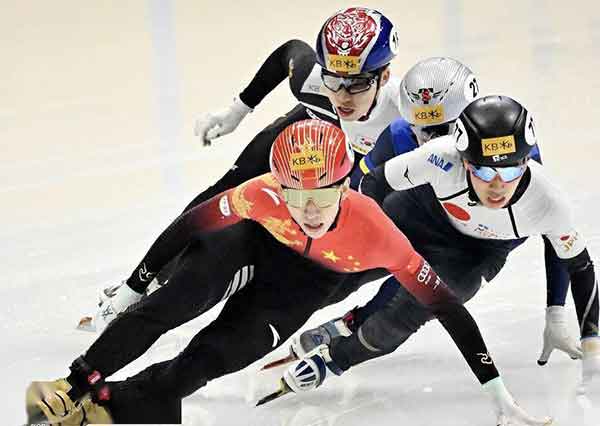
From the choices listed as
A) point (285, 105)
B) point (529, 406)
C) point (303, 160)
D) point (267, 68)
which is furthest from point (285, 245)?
point (285, 105)

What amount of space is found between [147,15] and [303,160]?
20.1ft

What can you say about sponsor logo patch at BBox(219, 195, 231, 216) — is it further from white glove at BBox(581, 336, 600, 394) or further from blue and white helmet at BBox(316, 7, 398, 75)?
white glove at BBox(581, 336, 600, 394)

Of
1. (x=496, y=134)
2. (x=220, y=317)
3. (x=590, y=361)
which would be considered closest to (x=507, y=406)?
(x=590, y=361)

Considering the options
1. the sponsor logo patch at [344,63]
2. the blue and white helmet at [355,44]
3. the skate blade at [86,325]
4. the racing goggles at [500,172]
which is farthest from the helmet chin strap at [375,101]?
the skate blade at [86,325]

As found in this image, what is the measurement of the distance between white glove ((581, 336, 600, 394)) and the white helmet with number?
86 cm

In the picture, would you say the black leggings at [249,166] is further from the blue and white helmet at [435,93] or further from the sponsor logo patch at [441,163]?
the sponsor logo patch at [441,163]

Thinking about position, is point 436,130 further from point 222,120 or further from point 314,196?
point 222,120

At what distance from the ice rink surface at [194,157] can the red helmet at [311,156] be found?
2.90 feet

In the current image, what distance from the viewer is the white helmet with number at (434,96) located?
4.07 m

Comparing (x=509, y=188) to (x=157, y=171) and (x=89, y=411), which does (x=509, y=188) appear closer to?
(x=89, y=411)

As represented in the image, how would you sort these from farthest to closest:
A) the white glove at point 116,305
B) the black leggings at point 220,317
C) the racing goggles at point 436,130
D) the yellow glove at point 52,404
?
the racing goggles at point 436,130, the white glove at point 116,305, the black leggings at point 220,317, the yellow glove at point 52,404

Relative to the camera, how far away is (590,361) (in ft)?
12.7

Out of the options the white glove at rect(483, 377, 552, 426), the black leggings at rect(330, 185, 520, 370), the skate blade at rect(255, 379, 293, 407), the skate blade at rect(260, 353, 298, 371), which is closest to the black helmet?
the black leggings at rect(330, 185, 520, 370)

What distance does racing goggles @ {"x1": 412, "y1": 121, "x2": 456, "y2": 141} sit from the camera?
162 inches
